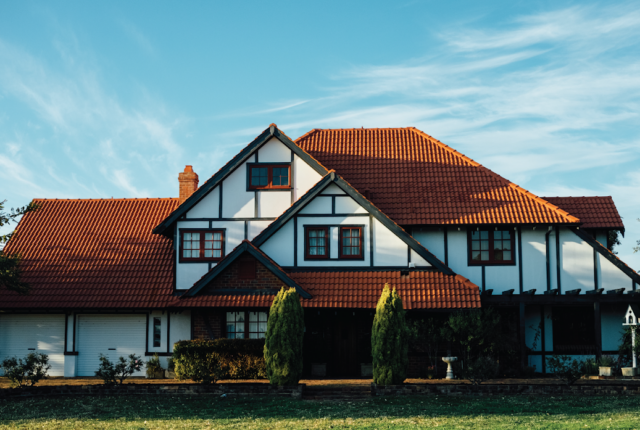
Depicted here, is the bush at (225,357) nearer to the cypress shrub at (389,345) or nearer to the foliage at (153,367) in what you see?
the foliage at (153,367)

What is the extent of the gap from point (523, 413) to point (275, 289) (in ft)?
32.1

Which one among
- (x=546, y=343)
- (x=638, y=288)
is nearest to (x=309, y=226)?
(x=546, y=343)

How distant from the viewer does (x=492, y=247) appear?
2405cm

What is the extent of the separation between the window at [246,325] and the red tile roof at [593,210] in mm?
12396

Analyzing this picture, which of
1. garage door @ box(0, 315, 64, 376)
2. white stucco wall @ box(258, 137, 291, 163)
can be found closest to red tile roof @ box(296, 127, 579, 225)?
white stucco wall @ box(258, 137, 291, 163)

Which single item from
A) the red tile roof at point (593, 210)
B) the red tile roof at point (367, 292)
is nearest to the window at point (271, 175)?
the red tile roof at point (367, 292)

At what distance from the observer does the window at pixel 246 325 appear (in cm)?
2273

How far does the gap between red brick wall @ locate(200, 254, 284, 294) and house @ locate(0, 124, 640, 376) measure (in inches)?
1.5

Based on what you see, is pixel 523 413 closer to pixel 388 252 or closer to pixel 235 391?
pixel 235 391

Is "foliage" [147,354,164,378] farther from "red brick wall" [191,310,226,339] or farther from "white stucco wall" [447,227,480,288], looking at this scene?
"white stucco wall" [447,227,480,288]

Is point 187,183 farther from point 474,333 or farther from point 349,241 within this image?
point 474,333

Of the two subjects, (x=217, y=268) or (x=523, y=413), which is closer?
(x=523, y=413)

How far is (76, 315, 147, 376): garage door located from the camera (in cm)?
2450

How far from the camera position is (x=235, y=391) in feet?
59.4
